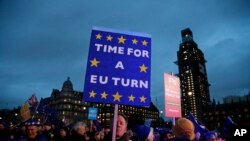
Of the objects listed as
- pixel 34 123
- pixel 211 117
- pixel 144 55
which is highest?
pixel 211 117

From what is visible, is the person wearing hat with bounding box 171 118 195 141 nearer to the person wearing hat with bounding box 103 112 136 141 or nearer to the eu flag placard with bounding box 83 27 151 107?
the person wearing hat with bounding box 103 112 136 141

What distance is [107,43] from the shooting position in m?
5.26

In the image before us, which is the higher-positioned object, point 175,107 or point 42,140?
point 175,107

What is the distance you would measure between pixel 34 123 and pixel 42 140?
618 mm

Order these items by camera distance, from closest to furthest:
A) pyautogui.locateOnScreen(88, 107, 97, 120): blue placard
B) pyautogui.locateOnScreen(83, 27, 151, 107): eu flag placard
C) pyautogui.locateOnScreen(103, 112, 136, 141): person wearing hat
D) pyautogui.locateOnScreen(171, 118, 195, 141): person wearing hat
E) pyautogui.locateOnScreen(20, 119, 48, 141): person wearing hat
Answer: pyautogui.locateOnScreen(171, 118, 195, 141): person wearing hat, pyautogui.locateOnScreen(103, 112, 136, 141): person wearing hat, pyautogui.locateOnScreen(83, 27, 151, 107): eu flag placard, pyautogui.locateOnScreen(20, 119, 48, 141): person wearing hat, pyautogui.locateOnScreen(88, 107, 97, 120): blue placard

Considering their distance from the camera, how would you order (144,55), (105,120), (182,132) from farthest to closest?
(105,120), (144,55), (182,132)

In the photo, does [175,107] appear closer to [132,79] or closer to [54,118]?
[132,79]

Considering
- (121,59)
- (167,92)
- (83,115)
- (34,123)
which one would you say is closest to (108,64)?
(121,59)

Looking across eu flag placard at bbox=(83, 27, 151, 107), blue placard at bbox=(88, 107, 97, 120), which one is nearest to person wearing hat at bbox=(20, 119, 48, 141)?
eu flag placard at bbox=(83, 27, 151, 107)

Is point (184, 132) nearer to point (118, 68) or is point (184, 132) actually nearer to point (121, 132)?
point (121, 132)

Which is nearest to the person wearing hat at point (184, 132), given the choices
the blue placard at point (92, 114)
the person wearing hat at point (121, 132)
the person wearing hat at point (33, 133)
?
the person wearing hat at point (121, 132)

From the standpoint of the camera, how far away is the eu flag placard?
4.88 m

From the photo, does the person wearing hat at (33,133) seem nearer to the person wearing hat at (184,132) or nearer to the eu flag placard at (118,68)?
the eu flag placard at (118,68)

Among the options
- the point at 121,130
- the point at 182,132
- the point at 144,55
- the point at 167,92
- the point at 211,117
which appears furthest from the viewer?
the point at 211,117
